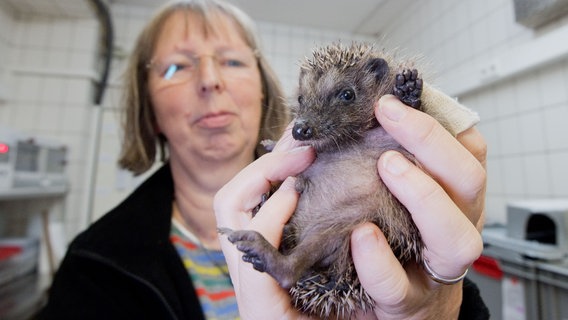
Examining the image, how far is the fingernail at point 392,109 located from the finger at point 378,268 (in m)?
0.33

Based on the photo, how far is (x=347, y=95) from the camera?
116 cm

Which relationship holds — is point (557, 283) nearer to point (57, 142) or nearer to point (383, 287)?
point (383, 287)

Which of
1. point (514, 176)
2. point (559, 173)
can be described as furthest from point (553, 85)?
point (514, 176)

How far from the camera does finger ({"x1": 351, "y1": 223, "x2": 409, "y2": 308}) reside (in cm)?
87

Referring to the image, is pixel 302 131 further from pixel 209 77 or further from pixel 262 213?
pixel 209 77

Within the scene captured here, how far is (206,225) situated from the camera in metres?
1.92

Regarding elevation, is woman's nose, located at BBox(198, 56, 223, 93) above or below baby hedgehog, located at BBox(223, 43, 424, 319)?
above

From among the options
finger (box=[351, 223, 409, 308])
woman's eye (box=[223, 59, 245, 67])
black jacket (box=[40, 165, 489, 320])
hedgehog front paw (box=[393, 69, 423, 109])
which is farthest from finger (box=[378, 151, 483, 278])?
woman's eye (box=[223, 59, 245, 67])

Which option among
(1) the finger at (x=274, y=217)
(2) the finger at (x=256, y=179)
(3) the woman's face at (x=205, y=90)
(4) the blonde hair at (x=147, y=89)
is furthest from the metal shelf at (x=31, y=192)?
(1) the finger at (x=274, y=217)

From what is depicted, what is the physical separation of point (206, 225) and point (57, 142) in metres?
3.99

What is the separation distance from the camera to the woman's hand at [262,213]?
0.94 meters

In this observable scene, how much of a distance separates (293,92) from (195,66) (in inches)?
28.5

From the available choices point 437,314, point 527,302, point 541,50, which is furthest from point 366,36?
point 437,314

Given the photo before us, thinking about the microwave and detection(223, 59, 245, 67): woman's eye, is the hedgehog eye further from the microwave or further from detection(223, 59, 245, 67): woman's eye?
the microwave
